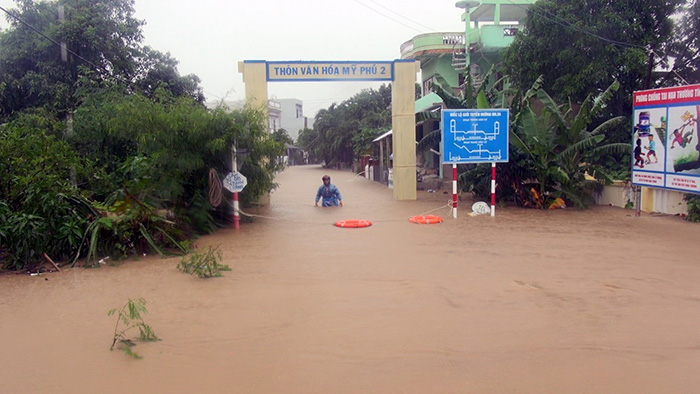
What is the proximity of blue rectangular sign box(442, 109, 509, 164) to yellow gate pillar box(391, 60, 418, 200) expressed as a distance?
174 inches

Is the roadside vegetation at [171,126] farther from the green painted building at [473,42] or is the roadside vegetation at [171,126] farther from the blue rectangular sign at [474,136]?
the green painted building at [473,42]

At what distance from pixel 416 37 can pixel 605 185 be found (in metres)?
16.2

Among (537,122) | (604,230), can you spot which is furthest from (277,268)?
(537,122)

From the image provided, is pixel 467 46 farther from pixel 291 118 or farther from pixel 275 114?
pixel 291 118

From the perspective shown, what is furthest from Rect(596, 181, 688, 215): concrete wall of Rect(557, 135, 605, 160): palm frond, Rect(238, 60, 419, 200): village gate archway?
Rect(238, 60, 419, 200): village gate archway

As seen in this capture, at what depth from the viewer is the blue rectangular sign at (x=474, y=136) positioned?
1490 cm

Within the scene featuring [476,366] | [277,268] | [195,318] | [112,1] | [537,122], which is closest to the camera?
[476,366]

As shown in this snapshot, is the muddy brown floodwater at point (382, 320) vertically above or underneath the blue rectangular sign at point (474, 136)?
underneath

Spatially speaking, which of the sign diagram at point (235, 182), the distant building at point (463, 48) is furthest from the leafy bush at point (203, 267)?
the distant building at point (463, 48)

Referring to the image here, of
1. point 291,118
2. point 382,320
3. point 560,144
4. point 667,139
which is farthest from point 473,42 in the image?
point 291,118

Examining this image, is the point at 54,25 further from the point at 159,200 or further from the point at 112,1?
the point at 159,200

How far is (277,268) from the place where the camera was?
9.20 meters

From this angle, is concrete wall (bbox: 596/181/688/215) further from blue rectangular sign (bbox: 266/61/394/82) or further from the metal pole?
the metal pole

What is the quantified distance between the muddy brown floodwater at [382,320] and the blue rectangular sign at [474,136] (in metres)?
4.05
